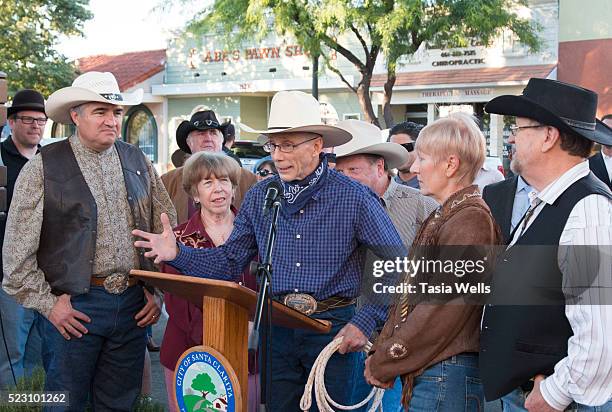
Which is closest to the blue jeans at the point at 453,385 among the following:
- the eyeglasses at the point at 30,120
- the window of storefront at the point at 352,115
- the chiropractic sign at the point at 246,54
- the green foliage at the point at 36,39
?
the eyeglasses at the point at 30,120

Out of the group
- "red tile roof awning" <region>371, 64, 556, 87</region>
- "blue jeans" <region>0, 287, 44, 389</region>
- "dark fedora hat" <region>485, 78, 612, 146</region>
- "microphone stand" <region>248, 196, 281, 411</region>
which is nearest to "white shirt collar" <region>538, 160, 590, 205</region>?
"dark fedora hat" <region>485, 78, 612, 146</region>

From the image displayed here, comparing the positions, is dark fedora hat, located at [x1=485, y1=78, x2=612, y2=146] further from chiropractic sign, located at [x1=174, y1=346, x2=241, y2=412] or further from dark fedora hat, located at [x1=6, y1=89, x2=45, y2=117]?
dark fedora hat, located at [x1=6, y1=89, x2=45, y2=117]

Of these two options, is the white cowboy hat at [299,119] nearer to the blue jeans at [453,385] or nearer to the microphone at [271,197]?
the microphone at [271,197]

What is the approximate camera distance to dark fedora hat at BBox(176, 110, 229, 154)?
732cm

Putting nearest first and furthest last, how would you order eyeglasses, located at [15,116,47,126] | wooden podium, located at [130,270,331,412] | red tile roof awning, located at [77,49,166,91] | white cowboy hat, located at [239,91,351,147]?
wooden podium, located at [130,270,331,412]
white cowboy hat, located at [239,91,351,147]
eyeglasses, located at [15,116,47,126]
red tile roof awning, located at [77,49,166,91]

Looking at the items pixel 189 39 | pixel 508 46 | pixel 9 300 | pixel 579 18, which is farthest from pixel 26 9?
pixel 9 300

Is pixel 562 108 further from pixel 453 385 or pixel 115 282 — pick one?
pixel 115 282

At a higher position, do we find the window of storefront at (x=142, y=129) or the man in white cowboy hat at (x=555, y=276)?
the window of storefront at (x=142, y=129)

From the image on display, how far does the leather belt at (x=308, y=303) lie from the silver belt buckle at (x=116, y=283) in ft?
3.89

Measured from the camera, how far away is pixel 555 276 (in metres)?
2.92

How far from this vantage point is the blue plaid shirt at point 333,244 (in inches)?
158

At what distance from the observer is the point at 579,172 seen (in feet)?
9.84

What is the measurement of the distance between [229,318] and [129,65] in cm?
3187

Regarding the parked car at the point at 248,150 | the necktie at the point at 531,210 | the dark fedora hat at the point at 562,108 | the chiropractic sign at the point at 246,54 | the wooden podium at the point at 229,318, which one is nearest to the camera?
the dark fedora hat at the point at 562,108
